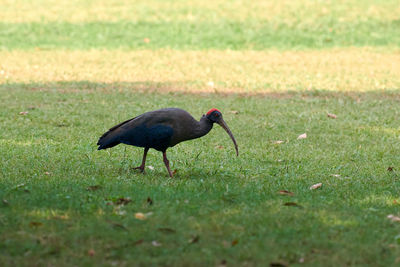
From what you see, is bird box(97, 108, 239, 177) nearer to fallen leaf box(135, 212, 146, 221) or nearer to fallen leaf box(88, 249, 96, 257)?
fallen leaf box(135, 212, 146, 221)

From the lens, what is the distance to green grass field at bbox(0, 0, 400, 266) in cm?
531

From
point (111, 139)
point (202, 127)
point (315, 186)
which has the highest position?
point (202, 127)

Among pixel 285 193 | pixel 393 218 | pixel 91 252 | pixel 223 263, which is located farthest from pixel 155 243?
pixel 393 218

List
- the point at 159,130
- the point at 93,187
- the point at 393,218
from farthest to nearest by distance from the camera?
the point at 159,130, the point at 93,187, the point at 393,218

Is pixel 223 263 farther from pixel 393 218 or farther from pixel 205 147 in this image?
pixel 205 147

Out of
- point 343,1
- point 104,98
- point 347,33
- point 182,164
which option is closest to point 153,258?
point 182,164

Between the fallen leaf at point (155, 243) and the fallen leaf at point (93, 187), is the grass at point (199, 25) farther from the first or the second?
the fallen leaf at point (155, 243)

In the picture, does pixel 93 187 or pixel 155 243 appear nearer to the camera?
pixel 155 243

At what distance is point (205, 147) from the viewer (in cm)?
965

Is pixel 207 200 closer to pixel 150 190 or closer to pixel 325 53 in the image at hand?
pixel 150 190

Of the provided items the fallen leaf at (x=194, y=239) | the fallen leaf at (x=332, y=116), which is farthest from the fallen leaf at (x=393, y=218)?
the fallen leaf at (x=332, y=116)

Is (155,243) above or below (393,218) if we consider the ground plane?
above

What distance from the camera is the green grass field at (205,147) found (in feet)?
17.4

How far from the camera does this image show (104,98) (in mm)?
13484
